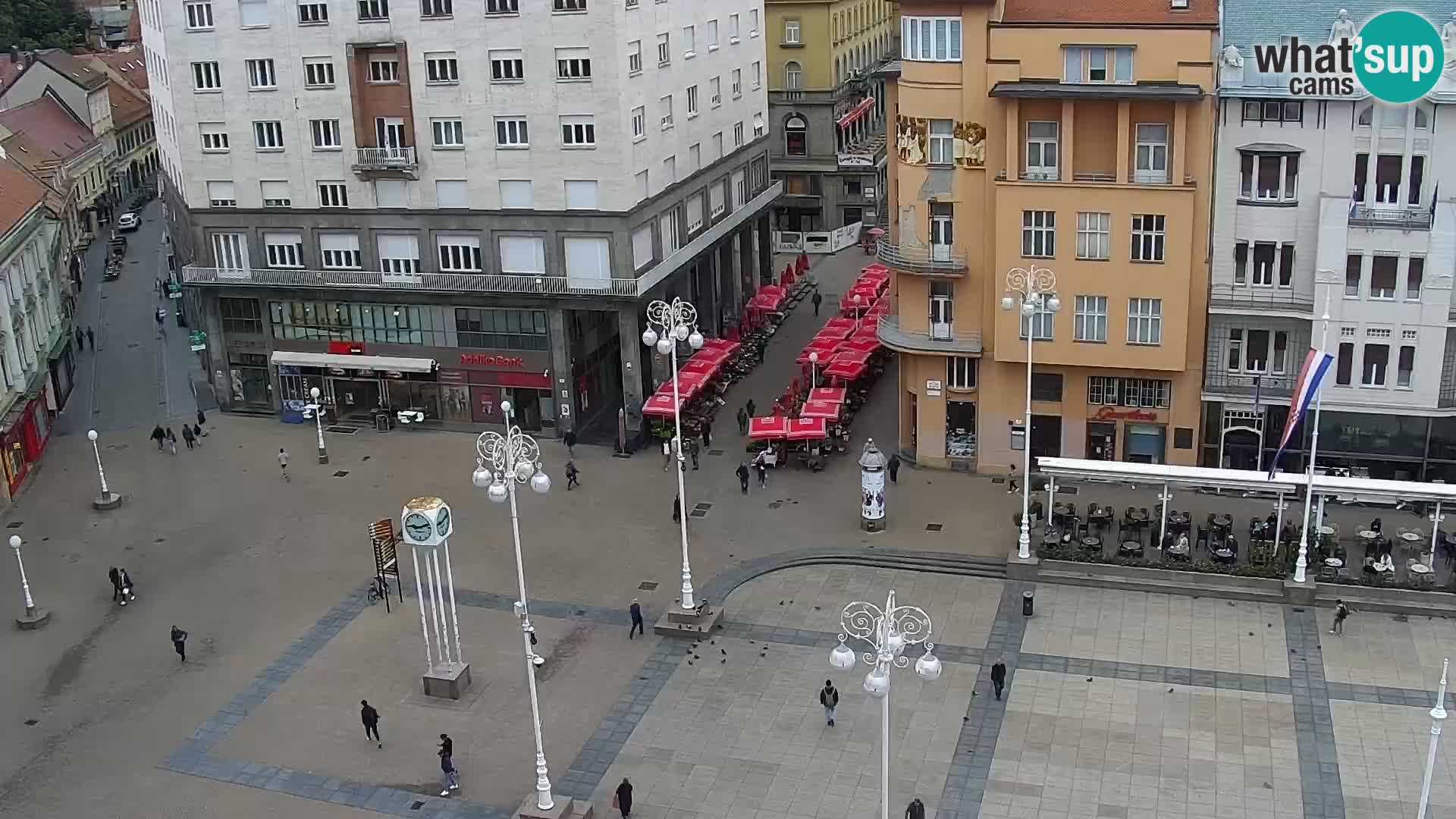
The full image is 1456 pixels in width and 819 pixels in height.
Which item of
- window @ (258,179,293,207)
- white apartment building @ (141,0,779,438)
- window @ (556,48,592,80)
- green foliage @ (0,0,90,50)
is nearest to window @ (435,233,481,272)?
white apartment building @ (141,0,779,438)

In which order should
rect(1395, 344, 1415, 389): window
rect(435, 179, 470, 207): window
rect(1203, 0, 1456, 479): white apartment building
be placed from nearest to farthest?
rect(1203, 0, 1456, 479): white apartment building < rect(1395, 344, 1415, 389): window < rect(435, 179, 470, 207): window

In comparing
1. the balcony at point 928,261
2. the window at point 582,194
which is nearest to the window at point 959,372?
the balcony at point 928,261

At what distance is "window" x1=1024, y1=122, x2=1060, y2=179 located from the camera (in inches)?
2069

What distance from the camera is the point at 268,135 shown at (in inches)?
2525

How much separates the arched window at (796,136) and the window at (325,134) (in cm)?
4041

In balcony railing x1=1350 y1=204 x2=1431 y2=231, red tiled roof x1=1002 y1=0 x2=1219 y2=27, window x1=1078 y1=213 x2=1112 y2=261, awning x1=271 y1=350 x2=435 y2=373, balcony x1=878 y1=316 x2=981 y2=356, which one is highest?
red tiled roof x1=1002 y1=0 x2=1219 y2=27

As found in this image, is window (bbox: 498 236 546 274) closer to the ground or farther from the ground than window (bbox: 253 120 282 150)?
closer to the ground

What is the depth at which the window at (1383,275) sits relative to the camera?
49906 millimetres

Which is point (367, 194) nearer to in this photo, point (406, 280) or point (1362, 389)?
point (406, 280)

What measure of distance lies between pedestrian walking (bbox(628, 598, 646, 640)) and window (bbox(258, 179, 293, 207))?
29.4 metres

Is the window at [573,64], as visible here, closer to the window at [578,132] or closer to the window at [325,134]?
the window at [578,132]

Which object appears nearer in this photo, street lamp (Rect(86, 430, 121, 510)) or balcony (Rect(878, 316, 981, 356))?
balcony (Rect(878, 316, 981, 356))

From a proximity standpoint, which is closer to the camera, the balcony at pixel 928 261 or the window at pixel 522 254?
the balcony at pixel 928 261

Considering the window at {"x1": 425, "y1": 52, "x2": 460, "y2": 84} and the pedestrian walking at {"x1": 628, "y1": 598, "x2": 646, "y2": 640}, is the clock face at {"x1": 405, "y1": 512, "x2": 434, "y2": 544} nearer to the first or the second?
the pedestrian walking at {"x1": 628, "y1": 598, "x2": 646, "y2": 640}
